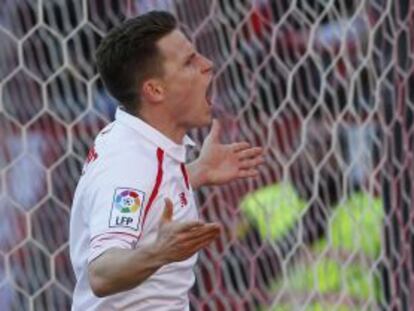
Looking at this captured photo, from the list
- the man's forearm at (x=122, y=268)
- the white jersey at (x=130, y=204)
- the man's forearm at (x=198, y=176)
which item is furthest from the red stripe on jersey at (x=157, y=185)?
the man's forearm at (x=198, y=176)

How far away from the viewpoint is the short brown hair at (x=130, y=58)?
2.20 meters

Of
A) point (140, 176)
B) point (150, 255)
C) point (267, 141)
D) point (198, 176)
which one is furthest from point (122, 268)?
point (267, 141)

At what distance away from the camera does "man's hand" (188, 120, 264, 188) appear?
2.42 meters

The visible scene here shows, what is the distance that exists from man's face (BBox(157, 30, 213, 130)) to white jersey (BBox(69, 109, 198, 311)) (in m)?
0.06

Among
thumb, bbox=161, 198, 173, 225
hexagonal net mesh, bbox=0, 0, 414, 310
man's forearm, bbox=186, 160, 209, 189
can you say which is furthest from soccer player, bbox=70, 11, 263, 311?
hexagonal net mesh, bbox=0, 0, 414, 310

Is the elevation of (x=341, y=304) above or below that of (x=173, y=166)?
below

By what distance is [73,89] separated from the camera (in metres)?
2.82

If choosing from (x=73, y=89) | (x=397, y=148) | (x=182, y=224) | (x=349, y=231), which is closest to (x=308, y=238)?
(x=349, y=231)

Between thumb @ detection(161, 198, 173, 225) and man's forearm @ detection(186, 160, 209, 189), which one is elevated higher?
thumb @ detection(161, 198, 173, 225)

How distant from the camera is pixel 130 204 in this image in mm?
1982

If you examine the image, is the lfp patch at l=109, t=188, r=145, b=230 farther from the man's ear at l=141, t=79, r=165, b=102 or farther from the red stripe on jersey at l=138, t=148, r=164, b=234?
the man's ear at l=141, t=79, r=165, b=102

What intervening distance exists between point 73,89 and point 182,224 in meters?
1.03

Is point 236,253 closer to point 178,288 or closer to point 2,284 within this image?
point 2,284

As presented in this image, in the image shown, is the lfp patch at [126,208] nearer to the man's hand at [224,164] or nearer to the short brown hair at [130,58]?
the short brown hair at [130,58]
